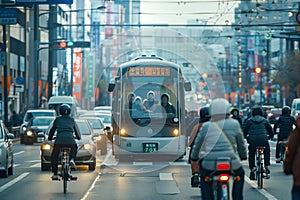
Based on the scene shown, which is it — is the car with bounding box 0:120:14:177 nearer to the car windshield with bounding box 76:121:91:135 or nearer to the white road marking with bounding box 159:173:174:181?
the car windshield with bounding box 76:121:91:135

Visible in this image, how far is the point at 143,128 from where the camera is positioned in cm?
2564

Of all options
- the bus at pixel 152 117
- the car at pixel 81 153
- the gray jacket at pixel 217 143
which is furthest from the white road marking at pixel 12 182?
the gray jacket at pixel 217 143

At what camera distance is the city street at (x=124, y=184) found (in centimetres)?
1725

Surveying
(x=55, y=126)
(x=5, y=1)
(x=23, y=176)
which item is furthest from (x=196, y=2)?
(x=55, y=126)

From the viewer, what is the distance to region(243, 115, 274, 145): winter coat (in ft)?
60.0

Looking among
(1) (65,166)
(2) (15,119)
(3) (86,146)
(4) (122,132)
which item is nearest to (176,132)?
(4) (122,132)

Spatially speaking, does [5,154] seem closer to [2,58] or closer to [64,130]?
[64,130]

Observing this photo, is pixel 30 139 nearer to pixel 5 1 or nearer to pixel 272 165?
pixel 5 1

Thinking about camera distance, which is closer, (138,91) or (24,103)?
(138,91)

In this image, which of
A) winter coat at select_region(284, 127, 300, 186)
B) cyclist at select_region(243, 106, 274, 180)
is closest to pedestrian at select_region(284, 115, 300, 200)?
winter coat at select_region(284, 127, 300, 186)

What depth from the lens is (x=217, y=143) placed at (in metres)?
11.1

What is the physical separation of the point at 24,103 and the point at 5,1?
4348 cm

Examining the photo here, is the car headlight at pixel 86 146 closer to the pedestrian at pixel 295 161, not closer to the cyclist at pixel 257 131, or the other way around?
the cyclist at pixel 257 131

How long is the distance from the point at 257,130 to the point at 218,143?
7388 mm
